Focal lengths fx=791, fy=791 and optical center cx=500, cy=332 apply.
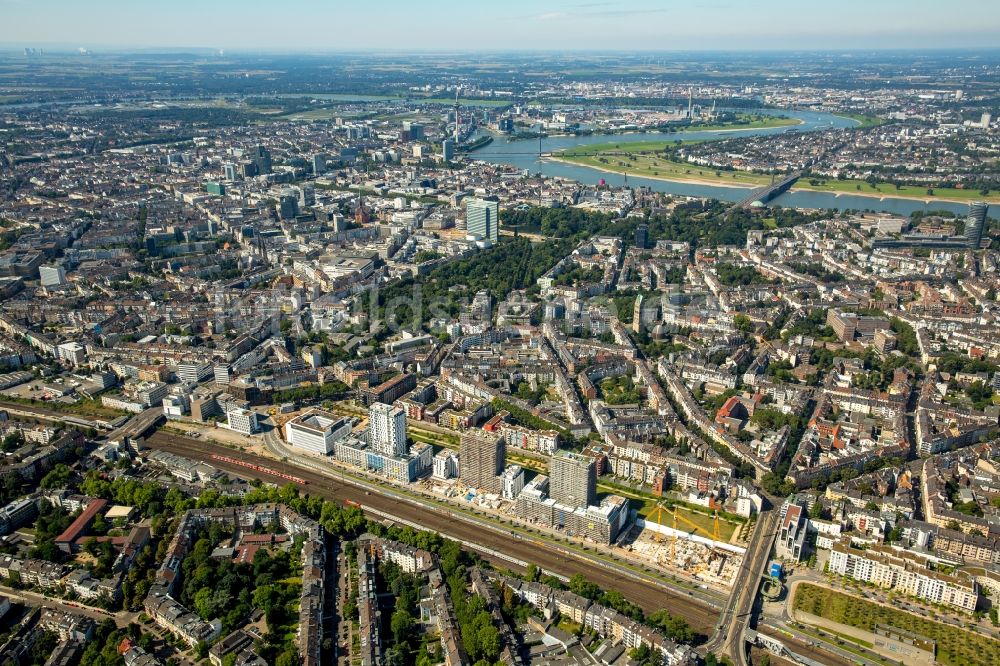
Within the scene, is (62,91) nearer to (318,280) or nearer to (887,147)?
(318,280)

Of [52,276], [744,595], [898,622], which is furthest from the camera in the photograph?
[52,276]

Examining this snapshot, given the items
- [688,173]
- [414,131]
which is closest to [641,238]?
[688,173]

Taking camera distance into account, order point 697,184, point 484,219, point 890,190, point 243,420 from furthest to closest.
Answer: point 697,184 < point 890,190 < point 484,219 < point 243,420

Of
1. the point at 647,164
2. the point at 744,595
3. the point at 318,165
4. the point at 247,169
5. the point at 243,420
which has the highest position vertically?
the point at 247,169

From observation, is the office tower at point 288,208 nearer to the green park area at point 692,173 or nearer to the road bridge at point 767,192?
the road bridge at point 767,192

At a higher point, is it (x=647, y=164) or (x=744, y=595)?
(x=647, y=164)

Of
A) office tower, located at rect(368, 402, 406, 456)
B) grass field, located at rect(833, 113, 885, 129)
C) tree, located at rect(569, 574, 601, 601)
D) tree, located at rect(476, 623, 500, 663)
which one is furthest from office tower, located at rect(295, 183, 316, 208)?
grass field, located at rect(833, 113, 885, 129)

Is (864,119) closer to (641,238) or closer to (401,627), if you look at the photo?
(641,238)
